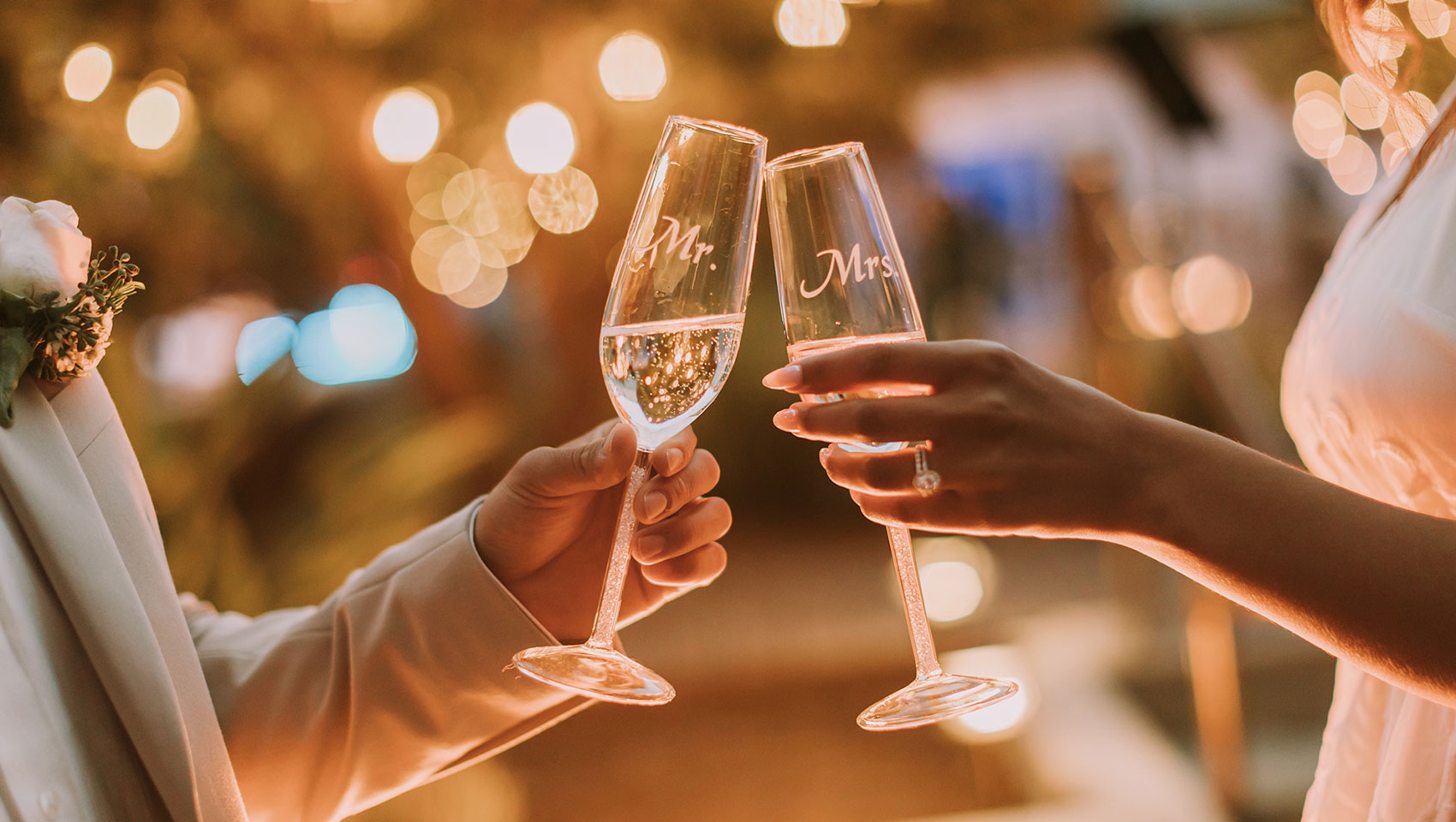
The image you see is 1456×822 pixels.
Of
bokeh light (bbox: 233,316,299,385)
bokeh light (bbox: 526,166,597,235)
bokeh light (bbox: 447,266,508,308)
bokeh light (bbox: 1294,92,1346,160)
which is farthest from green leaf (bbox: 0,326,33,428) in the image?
bokeh light (bbox: 1294,92,1346,160)

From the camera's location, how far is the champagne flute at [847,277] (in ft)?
3.38

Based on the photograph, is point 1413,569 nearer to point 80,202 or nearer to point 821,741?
point 821,741

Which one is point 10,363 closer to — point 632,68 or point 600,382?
point 632,68

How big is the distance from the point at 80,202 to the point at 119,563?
3.06m

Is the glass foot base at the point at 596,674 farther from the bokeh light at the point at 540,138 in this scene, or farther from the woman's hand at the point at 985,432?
the bokeh light at the point at 540,138

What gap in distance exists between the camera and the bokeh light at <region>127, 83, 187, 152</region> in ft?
11.3

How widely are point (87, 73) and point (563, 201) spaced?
1801 millimetres

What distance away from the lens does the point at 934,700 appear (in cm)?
104

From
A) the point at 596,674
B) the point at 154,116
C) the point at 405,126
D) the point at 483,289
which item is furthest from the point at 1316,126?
the point at 596,674

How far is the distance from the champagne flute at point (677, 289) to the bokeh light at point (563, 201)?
125 inches

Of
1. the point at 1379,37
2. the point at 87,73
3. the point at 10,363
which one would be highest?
the point at 87,73

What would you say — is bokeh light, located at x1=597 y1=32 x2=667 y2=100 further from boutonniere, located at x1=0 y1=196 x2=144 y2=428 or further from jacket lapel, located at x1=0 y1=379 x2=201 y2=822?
jacket lapel, located at x1=0 y1=379 x2=201 y2=822

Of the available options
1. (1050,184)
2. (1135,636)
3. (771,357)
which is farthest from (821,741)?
(1050,184)

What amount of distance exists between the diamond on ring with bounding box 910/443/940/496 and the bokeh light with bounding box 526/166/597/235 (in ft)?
11.2
